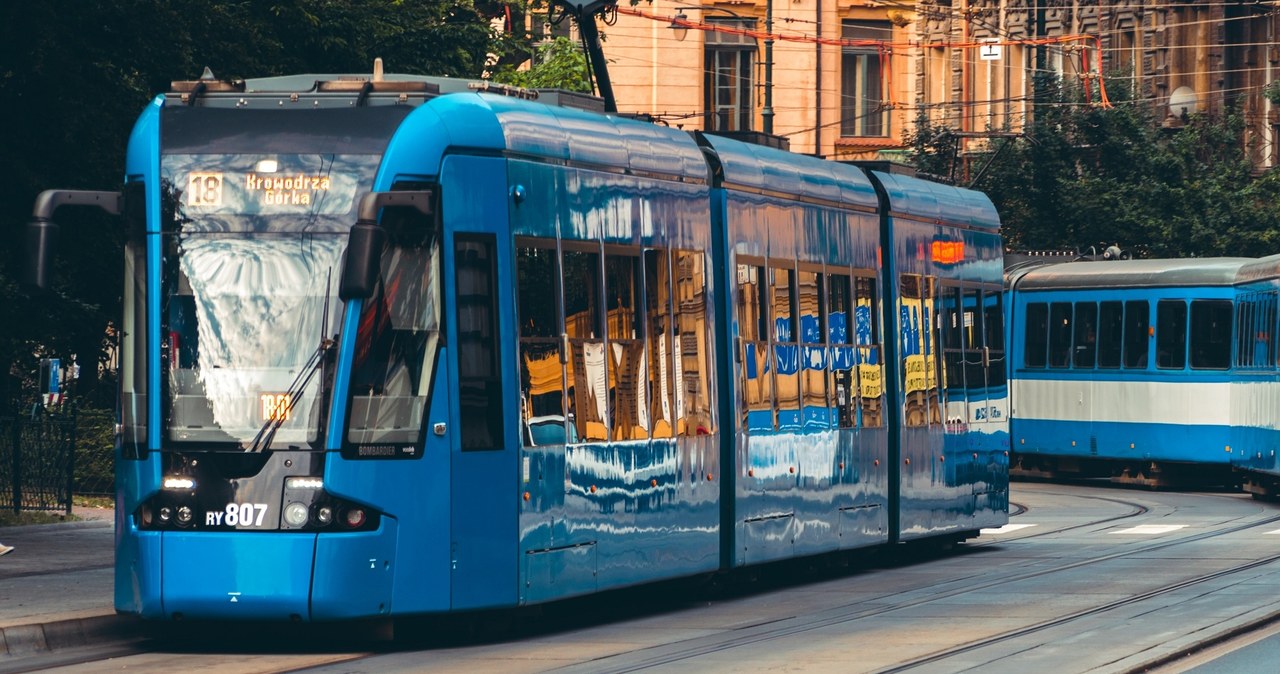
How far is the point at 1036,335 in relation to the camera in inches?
1401

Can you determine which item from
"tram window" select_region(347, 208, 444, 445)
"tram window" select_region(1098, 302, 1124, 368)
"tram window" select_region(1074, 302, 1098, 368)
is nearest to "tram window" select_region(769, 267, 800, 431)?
"tram window" select_region(347, 208, 444, 445)

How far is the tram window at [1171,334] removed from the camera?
109 feet

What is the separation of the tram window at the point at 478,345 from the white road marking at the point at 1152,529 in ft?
38.8

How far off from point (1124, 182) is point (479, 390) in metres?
34.9

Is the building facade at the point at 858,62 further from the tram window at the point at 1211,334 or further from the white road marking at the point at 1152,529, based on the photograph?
the white road marking at the point at 1152,529

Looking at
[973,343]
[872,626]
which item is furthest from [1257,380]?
[872,626]

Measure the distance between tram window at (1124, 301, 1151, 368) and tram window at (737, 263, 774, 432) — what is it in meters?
17.8

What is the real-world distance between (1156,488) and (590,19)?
13.5 metres

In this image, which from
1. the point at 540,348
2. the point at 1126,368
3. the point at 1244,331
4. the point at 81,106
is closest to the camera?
the point at 540,348

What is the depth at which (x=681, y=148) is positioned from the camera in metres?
15.8

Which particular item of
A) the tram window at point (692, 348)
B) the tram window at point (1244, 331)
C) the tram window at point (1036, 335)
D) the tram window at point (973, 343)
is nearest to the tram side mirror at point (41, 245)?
the tram window at point (692, 348)

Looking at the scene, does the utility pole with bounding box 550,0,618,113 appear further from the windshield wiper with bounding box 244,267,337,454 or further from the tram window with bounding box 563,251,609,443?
the windshield wiper with bounding box 244,267,337,454

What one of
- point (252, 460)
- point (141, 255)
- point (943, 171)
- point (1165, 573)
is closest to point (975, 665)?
point (252, 460)

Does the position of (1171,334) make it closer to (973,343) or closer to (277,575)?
(973,343)
